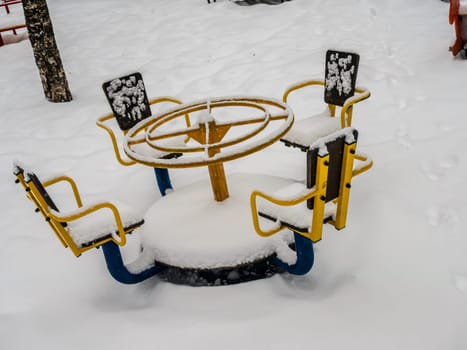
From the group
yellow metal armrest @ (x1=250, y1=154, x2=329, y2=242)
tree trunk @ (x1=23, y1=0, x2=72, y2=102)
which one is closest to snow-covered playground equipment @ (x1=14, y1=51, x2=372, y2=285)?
yellow metal armrest @ (x1=250, y1=154, x2=329, y2=242)

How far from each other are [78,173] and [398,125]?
3.08 m

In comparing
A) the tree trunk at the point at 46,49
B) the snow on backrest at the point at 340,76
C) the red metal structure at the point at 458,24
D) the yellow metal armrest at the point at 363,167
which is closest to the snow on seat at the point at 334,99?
the snow on backrest at the point at 340,76

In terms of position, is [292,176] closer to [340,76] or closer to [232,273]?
[340,76]

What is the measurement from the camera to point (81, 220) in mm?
2363

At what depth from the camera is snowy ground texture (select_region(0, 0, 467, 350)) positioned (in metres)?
2.13

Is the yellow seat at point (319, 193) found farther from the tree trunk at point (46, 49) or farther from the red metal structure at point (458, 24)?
the tree trunk at point (46, 49)

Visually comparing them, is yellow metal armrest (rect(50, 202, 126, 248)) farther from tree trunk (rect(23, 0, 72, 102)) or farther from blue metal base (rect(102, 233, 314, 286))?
tree trunk (rect(23, 0, 72, 102))

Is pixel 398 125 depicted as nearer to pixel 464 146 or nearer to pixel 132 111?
pixel 464 146

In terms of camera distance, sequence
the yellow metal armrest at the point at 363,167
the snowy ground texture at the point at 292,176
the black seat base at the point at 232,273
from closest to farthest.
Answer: the snowy ground texture at the point at 292,176, the yellow metal armrest at the point at 363,167, the black seat base at the point at 232,273

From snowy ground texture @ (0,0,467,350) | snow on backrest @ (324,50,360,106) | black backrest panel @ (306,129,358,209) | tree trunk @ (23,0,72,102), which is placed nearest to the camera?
black backrest panel @ (306,129,358,209)

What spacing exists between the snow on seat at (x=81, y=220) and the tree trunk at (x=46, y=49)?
3529mm

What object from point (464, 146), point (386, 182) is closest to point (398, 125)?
point (464, 146)

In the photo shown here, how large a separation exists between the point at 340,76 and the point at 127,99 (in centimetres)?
166

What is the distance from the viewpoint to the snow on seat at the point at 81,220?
2061mm
